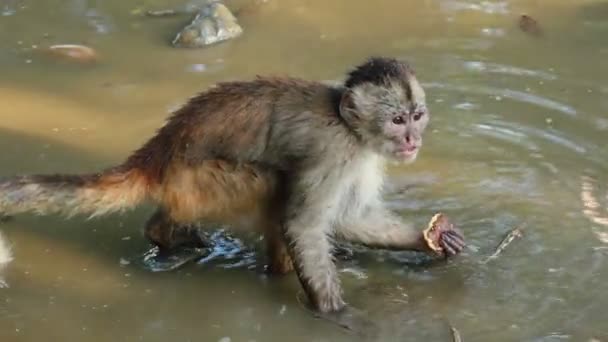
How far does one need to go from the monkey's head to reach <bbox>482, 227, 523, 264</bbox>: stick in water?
786 millimetres

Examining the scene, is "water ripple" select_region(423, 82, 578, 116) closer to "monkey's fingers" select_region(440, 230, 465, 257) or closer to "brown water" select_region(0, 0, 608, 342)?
"brown water" select_region(0, 0, 608, 342)

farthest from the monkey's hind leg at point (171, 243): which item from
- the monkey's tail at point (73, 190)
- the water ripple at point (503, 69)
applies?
the water ripple at point (503, 69)

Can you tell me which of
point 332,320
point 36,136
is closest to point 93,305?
point 332,320

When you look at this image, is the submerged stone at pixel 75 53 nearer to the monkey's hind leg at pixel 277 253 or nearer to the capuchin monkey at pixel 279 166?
the capuchin monkey at pixel 279 166

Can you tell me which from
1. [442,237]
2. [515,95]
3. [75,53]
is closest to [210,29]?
[75,53]

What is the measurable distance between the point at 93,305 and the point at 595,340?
2.36 metres

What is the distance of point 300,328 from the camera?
4.92 m

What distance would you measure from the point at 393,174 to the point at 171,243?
1468 millimetres

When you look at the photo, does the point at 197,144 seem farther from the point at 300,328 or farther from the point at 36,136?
the point at 36,136

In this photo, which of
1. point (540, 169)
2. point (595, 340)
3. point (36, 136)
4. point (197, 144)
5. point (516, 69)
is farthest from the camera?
point (516, 69)

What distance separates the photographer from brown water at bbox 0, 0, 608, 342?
5.00 meters

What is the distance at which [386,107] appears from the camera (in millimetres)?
4902

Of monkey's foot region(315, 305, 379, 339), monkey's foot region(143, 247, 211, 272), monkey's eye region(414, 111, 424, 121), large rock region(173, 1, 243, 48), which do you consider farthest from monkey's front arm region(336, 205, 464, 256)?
large rock region(173, 1, 243, 48)

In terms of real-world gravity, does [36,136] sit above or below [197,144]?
below
